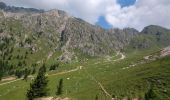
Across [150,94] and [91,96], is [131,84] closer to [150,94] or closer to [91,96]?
[91,96]

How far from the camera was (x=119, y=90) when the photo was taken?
151 m

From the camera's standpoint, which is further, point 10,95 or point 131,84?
point 10,95

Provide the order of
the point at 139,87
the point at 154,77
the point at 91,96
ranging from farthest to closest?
the point at 154,77 < the point at 139,87 < the point at 91,96

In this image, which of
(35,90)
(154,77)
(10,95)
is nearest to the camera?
(35,90)

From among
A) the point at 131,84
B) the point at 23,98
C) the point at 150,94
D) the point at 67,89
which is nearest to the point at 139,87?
the point at 131,84

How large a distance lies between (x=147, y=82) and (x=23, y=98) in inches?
2983

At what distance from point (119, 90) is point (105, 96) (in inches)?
443

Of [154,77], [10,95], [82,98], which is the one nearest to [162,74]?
[154,77]

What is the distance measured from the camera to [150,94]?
6856 cm

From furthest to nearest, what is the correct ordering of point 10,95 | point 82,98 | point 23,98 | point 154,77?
1. point 10,95
2. point 23,98
3. point 154,77
4. point 82,98

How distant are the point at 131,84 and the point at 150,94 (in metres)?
90.7

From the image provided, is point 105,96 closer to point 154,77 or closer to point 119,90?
point 119,90

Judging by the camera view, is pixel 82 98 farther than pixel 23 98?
No

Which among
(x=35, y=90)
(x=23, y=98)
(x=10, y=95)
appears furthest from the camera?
(x=10, y=95)
